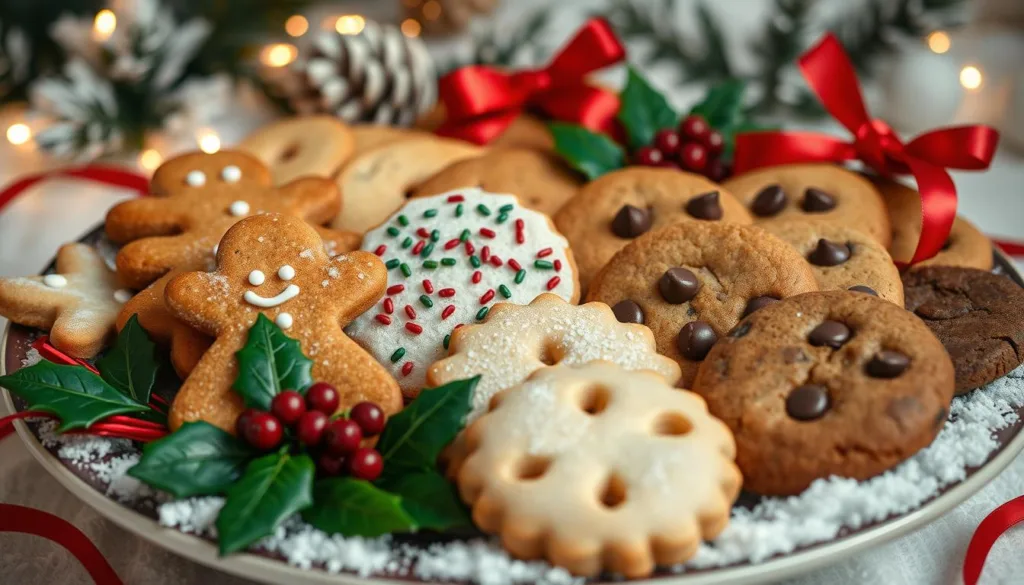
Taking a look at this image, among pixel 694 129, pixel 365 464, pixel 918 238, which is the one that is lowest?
pixel 918 238

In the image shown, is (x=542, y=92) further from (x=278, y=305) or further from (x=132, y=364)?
(x=132, y=364)

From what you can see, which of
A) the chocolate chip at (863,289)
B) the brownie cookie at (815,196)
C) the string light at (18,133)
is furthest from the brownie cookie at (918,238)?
the string light at (18,133)

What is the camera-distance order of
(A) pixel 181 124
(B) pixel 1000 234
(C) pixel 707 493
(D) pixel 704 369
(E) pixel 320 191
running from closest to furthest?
(C) pixel 707 493 < (D) pixel 704 369 < (E) pixel 320 191 < (B) pixel 1000 234 < (A) pixel 181 124

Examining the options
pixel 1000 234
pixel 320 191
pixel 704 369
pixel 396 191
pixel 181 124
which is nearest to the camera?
pixel 704 369

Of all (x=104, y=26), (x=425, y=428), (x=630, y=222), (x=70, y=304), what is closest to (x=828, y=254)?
(x=630, y=222)

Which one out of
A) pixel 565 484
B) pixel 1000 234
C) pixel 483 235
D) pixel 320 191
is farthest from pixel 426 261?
pixel 1000 234

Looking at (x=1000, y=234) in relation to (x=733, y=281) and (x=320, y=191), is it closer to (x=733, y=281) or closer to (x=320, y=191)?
(x=733, y=281)

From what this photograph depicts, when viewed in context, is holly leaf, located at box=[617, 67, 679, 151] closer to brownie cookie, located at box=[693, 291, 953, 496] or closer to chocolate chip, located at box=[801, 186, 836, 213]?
chocolate chip, located at box=[801, 186, 836, 213]
